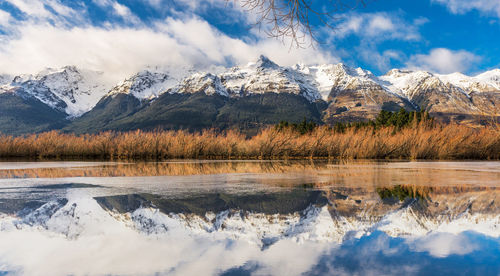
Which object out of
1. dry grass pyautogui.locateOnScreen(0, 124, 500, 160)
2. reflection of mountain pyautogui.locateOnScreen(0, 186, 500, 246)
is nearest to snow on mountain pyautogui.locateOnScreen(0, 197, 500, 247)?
reflection of mountain pyautogui.locateOnScreen(0, 186, 500, 246)

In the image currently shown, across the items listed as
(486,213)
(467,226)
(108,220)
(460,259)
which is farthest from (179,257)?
(486,213)

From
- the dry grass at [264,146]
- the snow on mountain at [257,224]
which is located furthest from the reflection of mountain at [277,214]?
the dry grass at [264,146]

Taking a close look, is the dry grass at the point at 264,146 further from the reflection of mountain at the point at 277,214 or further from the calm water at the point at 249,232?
the reflection of mountain at the point at 277,214

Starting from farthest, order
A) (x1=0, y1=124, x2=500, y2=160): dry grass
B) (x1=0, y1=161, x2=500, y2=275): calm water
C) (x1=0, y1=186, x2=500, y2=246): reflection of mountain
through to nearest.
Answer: (x1=0, y1=124, x2=500, y2=160): dry grass < (x1=0, y1=186, x2=500, y2=246): reflection of mountain < (x1=0, y1=161, x2=500, y2=275): calm water

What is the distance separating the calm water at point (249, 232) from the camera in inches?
149

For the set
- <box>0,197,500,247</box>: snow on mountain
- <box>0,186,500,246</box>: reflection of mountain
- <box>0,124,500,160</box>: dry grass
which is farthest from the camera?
<box>0,124,500,160</box>: dry grass

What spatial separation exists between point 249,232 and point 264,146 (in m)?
23.5

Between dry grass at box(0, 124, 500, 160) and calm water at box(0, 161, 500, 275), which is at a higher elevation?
dry grass at box(0, 124, 500, 160)

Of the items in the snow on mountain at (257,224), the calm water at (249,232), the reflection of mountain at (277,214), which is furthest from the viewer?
the reflection of mountain at (277,214)

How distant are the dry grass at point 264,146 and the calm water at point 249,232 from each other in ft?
64.3

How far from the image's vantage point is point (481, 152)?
93.4 ft

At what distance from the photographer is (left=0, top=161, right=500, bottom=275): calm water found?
3.78m

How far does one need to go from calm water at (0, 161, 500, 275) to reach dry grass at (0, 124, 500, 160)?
19592 mm

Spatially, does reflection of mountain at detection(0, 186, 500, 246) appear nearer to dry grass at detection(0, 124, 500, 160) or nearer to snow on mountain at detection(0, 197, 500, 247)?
snow on mountain at detection(0, 197, 500, 247)
